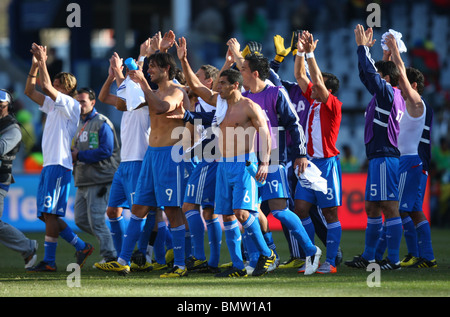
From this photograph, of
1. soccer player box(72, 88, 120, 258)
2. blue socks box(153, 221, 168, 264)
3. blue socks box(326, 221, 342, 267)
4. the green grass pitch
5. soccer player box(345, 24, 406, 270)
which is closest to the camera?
the green grass pitch

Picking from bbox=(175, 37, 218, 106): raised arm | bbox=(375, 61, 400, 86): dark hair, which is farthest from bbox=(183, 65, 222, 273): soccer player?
bbox=(375, 61, 400, 86): dark hair

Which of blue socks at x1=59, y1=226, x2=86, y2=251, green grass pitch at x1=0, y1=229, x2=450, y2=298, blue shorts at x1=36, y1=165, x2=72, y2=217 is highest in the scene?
blue shorts at x1=36, y1=165, x2=72, y2=217

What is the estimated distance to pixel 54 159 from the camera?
9.31m

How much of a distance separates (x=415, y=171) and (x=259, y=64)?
7.88ft

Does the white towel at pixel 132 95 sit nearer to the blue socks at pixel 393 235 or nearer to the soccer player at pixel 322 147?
the soccer player at pixel 322 147

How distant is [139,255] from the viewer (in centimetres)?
911

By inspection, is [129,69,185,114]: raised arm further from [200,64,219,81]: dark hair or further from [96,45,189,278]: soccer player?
[200,64,219,81]: dark hair

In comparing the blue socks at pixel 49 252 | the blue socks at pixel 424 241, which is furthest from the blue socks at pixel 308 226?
the blue socks at pixel 49 252

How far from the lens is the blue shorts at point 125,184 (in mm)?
9133

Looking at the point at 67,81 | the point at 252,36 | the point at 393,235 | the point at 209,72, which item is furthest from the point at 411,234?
the point at 252,36

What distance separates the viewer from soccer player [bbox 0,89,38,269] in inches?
365

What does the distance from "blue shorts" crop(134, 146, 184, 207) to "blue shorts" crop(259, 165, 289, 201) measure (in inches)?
35.9
